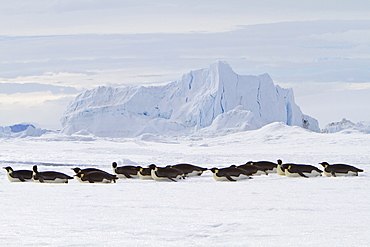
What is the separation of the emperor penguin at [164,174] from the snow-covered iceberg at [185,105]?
4291cm

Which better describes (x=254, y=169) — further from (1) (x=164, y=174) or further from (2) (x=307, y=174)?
(1) (x=164, y=174)

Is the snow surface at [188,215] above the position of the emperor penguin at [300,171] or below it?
below

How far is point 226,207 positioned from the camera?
4.74 m

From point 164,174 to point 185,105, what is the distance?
48.3 metres

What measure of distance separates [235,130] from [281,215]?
40454 millimetres

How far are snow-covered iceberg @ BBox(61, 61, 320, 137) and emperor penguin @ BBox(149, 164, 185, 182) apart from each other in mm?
42905

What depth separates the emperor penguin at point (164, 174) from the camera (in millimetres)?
8398

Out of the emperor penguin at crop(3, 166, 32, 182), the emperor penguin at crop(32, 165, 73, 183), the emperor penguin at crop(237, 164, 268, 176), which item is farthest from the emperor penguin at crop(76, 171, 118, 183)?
the emperor penguin at crop(237, 164, 268, 176)

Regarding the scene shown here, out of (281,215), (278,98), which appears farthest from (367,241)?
(278,98)

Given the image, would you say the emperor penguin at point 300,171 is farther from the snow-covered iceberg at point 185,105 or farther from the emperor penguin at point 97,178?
the snow-covered iceberg at point 185,105

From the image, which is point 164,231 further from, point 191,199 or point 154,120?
point 154,120

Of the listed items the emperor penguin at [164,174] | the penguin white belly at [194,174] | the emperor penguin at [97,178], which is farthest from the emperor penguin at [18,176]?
the penguin white belly at [194,174]

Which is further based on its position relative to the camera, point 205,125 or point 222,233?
point 205,125

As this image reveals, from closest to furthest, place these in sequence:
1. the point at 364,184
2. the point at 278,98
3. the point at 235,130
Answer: the point at 364,184, the point at 235,130, the point at 278,98
